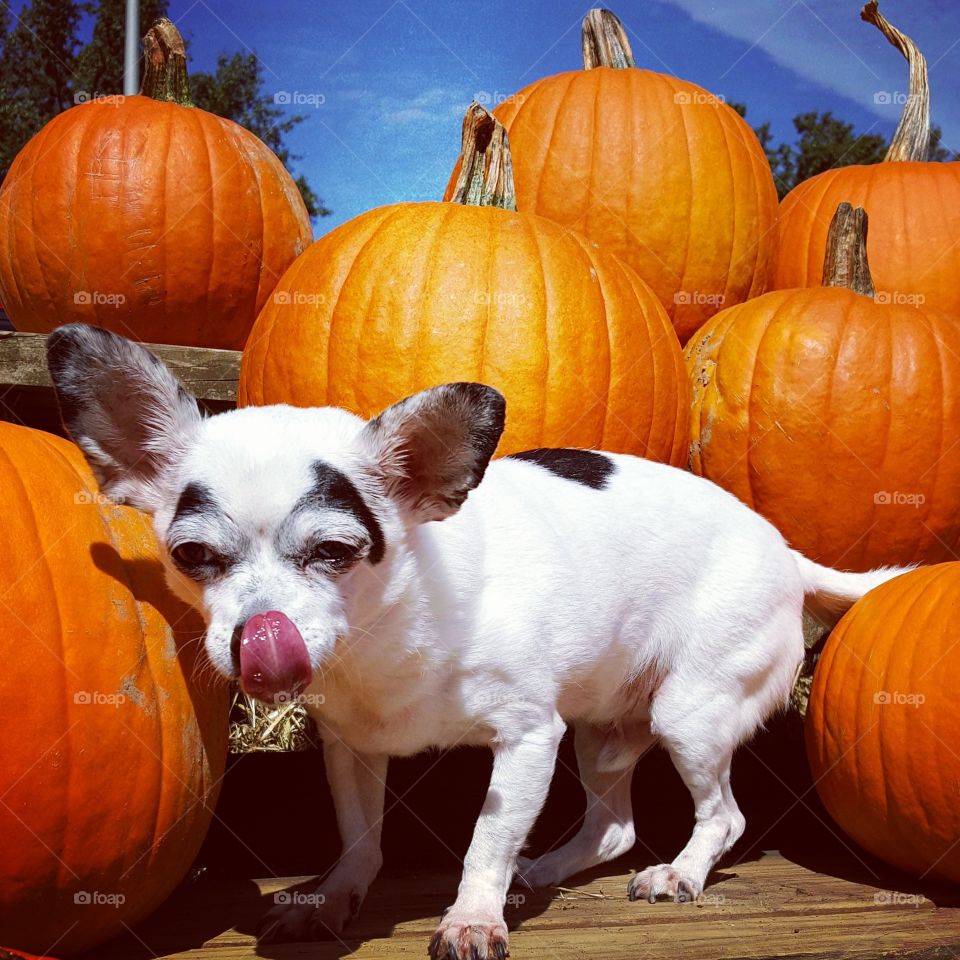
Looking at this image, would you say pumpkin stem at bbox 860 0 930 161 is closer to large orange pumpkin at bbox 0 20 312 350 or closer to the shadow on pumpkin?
large orange pumpkin at bbox 0 20 312 350

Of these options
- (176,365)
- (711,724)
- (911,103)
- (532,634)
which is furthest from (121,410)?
(911,103)

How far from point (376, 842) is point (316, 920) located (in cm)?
32

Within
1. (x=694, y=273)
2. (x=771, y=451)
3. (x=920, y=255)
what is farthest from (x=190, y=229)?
(x=920, y=255)

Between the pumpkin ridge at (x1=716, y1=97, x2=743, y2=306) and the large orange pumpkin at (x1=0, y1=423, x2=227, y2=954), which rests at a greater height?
the pumpkin ridge at (x1=716, y1=97, x2=743, y2=306)

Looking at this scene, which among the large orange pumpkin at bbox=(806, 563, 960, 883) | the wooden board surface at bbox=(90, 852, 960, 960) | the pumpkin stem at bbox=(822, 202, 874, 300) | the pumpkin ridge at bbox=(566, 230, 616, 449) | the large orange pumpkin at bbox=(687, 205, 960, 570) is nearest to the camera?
the wooden board surface at bbox=(90, 852, 960, 960)

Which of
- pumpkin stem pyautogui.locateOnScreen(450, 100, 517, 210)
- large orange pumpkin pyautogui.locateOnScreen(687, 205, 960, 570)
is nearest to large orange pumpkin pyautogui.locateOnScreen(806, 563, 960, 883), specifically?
large orange pumpkin pyautogui.locateOnScreen(687, 205, 960, 570)

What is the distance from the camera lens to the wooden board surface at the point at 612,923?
2.34m

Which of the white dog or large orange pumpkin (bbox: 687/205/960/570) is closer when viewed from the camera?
the white dog

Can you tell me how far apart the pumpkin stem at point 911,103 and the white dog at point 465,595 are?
304 centimetres

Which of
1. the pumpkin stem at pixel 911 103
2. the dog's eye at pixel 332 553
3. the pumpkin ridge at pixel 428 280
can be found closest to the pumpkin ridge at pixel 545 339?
the pumpkin ridge at pixel 428 280

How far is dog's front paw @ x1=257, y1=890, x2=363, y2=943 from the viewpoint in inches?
94.7

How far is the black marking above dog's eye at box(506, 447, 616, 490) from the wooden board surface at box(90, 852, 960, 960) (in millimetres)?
1090

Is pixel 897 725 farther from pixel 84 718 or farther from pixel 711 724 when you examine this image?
pixel 84 718

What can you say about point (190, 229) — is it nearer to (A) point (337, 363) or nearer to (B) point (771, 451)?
(A) point (337, 363)
